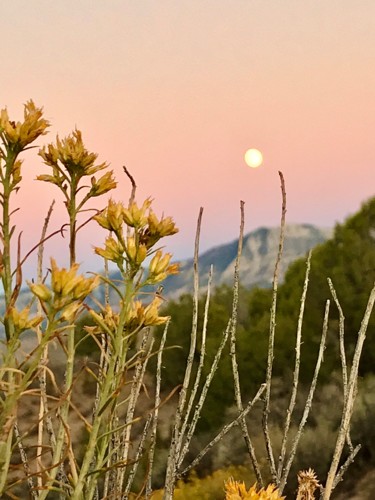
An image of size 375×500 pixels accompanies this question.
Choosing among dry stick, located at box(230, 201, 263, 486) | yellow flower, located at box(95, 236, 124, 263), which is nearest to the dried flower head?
dry stick, located at box(230, 201, 263, 486)

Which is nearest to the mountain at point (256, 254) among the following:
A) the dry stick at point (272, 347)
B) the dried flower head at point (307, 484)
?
the dry stick at point (272, 347)

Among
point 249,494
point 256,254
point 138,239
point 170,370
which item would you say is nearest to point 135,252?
point 138,239

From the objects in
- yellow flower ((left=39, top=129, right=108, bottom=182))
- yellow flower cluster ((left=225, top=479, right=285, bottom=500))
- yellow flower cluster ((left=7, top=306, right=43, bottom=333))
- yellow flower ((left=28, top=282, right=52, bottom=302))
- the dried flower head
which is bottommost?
the dried flower head

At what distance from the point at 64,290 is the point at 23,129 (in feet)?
1.31

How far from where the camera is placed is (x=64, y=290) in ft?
2.92

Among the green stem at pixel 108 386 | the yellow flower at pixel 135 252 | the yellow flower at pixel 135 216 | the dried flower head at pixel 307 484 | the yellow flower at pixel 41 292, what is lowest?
the dried flower head at pixel 307 484

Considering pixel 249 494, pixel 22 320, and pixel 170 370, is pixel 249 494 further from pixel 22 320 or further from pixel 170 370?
pixel 170 370

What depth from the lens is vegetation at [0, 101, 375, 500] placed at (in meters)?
1.03

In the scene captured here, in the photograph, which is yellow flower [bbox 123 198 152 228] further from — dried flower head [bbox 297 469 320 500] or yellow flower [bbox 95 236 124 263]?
dried flower head [bbox 297 469 320 500]

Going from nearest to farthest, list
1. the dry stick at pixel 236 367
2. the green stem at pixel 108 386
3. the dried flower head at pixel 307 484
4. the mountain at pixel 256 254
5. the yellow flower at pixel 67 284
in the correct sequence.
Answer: the yellow flower at pixel 67 284 < the green stem at pixel 108 386 < the dried flower head at pixel 307 484 < the dry stick at pixel 236 367 < the mountain at pixel 256 254

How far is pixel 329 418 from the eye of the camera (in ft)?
28.8

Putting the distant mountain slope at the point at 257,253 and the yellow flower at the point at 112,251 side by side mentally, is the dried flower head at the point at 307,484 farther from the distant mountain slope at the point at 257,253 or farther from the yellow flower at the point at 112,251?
the distant mountain slope at the point at 257,253

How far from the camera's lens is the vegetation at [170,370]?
1033mm

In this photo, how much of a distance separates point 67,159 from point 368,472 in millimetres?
7341
